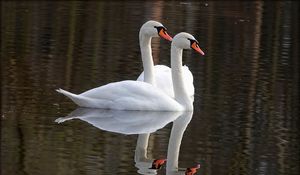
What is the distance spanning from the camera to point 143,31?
1279cm

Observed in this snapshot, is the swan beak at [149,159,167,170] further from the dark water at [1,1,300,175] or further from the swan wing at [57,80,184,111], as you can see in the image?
the swan wing at [57,80,184,111]

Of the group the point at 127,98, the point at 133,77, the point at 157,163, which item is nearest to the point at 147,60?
the point at 127,98

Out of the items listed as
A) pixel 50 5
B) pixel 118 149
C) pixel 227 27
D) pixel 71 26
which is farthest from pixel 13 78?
pixel 50 5

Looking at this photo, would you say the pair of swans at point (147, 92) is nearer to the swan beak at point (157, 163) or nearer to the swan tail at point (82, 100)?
the swan tail at point (82, 100)

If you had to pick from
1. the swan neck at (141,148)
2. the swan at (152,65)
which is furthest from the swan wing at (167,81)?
the swan neck at (141,148)

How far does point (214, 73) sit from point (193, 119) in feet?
10.7

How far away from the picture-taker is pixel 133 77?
13992 mm

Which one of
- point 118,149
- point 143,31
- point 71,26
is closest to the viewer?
point 118,149

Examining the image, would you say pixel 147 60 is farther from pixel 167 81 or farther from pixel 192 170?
pixel 192 170

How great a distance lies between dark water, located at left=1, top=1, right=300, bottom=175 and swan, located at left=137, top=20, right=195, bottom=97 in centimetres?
32

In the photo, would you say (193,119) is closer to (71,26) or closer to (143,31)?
(143,31)

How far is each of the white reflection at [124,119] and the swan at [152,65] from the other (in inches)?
37.2

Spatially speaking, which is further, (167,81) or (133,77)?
(133,77)

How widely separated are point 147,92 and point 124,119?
0.75 m
